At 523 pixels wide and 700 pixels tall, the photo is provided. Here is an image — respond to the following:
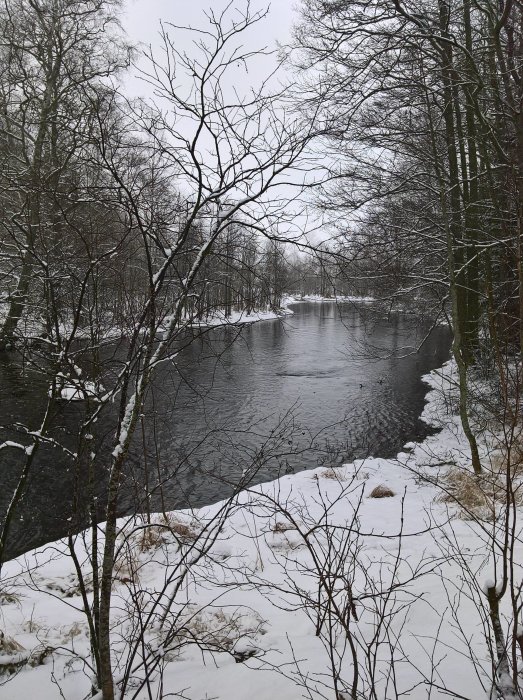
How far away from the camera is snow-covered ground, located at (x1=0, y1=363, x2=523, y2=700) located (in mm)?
2195

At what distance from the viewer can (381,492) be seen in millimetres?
6715

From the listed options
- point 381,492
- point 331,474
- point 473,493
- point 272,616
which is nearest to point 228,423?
point 331,474

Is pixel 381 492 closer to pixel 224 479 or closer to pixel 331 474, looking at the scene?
pixel 331 474

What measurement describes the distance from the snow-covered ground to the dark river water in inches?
28.4

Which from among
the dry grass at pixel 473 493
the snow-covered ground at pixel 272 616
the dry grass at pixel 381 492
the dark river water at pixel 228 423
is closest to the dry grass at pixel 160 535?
the snow-covered ground at pixel 272 616

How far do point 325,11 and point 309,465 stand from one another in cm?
753

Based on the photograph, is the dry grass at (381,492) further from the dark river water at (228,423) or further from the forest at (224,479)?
the dark river water at (228,423)

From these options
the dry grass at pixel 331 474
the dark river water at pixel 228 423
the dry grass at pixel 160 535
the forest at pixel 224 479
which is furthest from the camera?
the dry grass at pixel 331 474

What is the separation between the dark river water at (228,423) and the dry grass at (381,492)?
1.48 m

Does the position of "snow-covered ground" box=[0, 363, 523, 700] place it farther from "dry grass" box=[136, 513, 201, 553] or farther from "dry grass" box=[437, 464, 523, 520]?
"dry grass" box=[437, 464, 523, 520]

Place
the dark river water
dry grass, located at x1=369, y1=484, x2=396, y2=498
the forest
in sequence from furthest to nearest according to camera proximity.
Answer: dry grass, located at x1=369, y1=484, x2=396, y2=498 < the dark river water < the forest

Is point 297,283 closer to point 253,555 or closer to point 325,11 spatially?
point 253,555

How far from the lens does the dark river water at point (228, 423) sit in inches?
202

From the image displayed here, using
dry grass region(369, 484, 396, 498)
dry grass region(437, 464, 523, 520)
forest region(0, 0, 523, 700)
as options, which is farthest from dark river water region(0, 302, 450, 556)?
dry grass region(437, 464, 523, 520)
